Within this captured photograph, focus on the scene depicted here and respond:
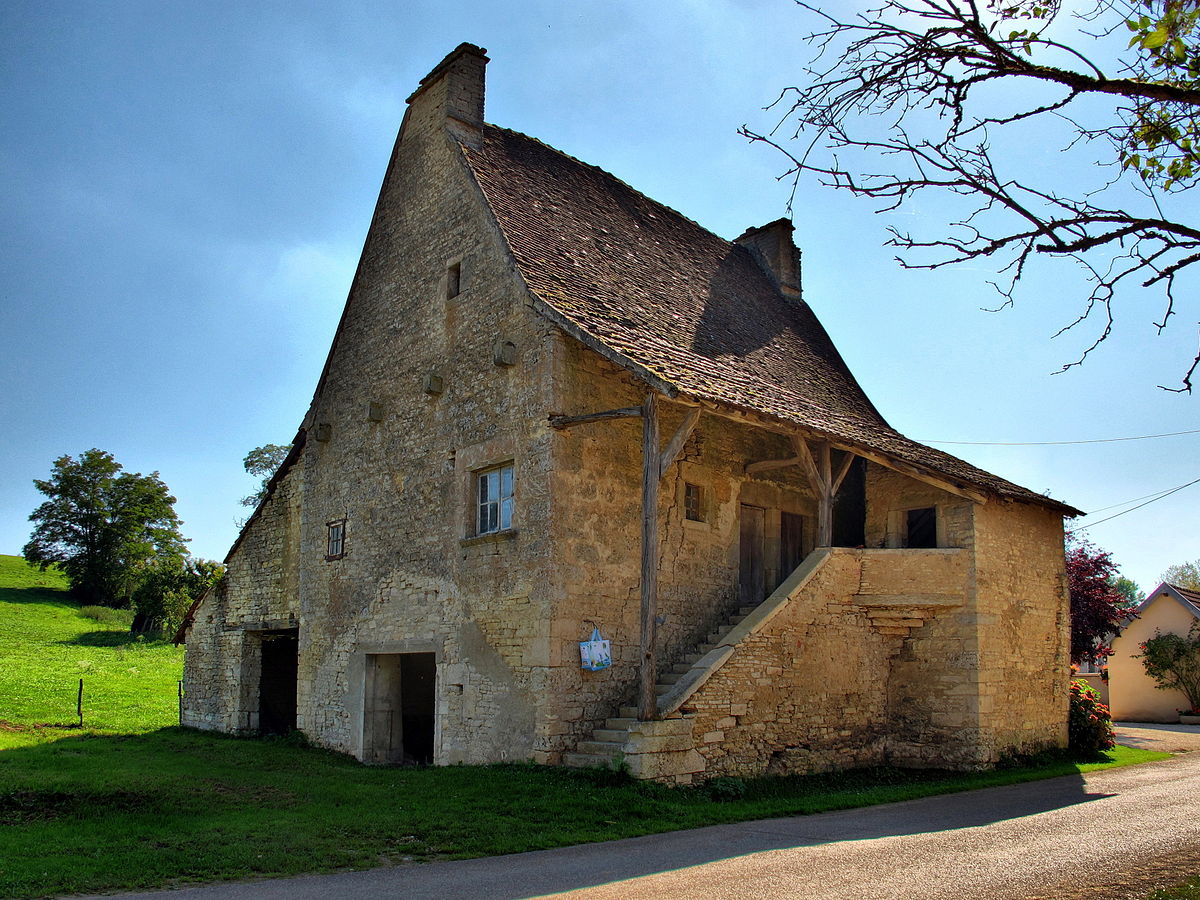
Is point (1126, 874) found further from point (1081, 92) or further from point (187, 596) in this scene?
point (187, 596)

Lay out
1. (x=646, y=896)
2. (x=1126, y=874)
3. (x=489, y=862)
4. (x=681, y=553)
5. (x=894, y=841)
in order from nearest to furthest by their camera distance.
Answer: (x=646, y=896), (x=1126, y=874), (x=489, y=862), (x=894, y=841), (x=681, y=553)

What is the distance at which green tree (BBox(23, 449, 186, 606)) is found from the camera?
159ft

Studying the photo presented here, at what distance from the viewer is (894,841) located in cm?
807

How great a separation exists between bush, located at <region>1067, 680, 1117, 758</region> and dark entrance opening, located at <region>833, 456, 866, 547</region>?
169 inches

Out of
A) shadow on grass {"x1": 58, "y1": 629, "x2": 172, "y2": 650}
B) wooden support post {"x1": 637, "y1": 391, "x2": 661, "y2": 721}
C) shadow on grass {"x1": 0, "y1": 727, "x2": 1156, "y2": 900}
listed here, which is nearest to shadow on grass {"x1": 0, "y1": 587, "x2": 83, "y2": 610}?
shadow on grass {"x1": 58, "y1": 629, "x2": 172, "y2": 650}

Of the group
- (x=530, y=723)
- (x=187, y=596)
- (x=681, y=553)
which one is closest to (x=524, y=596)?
A: (x=530, y=723)

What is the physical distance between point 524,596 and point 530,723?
1.48 meters

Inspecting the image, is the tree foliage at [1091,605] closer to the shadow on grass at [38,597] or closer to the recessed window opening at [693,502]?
the recessed window opening at [693,502]

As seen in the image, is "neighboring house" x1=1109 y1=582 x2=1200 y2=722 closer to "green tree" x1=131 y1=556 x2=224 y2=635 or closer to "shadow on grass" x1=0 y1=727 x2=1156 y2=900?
"shadow on grass" x1=0 y1=727 x2=1156 y2=900

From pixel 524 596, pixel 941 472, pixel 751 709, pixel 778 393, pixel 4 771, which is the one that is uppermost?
pixel 778 393

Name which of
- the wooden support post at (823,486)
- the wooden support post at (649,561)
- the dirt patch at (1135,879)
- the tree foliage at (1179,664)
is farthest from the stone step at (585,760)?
the tree foliage at (1179,664)

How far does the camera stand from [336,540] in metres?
15.6

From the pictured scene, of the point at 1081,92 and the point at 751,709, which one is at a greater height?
the point at 1081,92

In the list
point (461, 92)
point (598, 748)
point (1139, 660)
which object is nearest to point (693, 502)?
point (598, 748)
